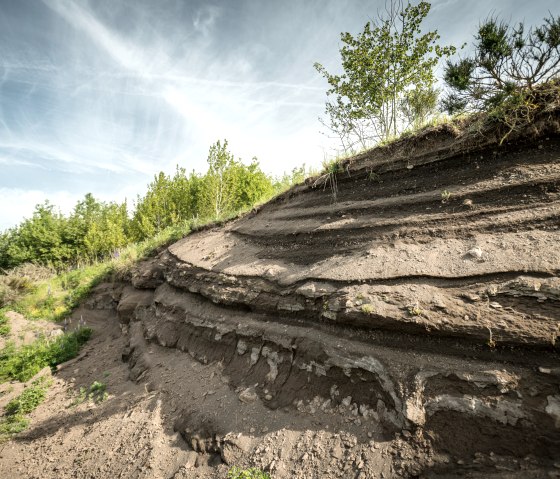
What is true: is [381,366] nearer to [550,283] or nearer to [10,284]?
[550,283]

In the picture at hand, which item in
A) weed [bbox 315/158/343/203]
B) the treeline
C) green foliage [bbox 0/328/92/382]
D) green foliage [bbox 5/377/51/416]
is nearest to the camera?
weed [bbox 315/158/343/203]

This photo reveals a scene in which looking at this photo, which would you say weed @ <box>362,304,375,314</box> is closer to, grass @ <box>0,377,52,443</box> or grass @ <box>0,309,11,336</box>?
grass @ <box>0,377,52,443</box>

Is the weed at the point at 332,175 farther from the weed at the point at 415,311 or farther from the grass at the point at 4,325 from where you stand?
the grass at the point at 4,325

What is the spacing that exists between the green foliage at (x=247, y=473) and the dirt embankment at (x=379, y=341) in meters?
0.09

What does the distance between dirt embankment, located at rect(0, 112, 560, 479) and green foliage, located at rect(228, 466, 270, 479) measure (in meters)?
0.09

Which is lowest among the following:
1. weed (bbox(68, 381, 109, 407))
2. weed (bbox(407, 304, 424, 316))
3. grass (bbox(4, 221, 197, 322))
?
weed (bbox(68, 381, 109, 407))

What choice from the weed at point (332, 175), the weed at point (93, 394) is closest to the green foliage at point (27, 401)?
the weed at point (93, 394)

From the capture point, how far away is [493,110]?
3498 mm

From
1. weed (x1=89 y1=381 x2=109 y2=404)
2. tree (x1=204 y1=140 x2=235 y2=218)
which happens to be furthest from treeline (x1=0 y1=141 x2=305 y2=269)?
weed (x1=89 y1=381 x2=109 y2=404)

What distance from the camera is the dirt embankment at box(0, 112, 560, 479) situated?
2314 millimetres

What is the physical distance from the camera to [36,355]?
6953mm

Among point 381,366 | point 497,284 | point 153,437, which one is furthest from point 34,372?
point 497,284

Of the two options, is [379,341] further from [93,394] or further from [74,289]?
[74,289]

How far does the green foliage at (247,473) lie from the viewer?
2779 millimetres
